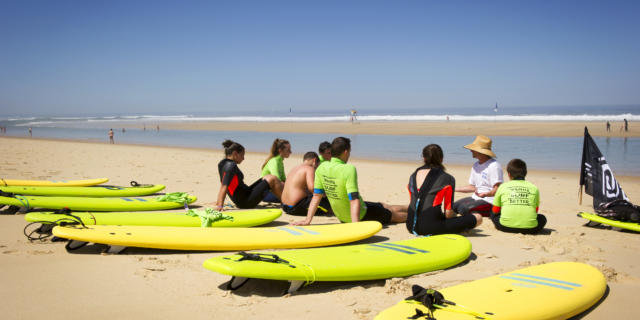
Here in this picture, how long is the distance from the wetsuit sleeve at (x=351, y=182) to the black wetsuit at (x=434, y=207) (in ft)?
2.12

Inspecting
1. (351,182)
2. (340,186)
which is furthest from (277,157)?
(351,182)

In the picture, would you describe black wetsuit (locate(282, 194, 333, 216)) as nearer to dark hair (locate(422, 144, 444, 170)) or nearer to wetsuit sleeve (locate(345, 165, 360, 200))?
wetsuit sleeve (locate(345, 165, 360, 200))

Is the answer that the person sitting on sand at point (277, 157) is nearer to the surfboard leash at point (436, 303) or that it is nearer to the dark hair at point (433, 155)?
the dark hair at point (433, 155)

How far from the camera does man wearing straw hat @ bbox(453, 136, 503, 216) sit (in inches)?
233

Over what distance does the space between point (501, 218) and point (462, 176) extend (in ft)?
19.2

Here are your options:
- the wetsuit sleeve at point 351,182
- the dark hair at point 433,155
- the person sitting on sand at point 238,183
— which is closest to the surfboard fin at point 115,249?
the person sitting on sand at point 238,183

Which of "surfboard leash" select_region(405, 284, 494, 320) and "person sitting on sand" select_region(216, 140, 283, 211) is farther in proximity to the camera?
"person sitting on sand" select_region(216, 140, 283, 211)

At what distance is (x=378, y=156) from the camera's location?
16.3 meters

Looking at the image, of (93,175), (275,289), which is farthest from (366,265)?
(93,175)

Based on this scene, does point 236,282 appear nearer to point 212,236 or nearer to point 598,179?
point 212,236

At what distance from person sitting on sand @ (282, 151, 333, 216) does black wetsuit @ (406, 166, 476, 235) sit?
1.46 m

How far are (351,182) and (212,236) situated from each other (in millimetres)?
1601

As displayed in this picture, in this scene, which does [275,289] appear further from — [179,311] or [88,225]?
[88,225]

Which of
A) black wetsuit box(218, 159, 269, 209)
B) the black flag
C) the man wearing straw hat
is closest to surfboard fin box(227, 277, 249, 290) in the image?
black wetsuit box(218, 159, 269, 209)
